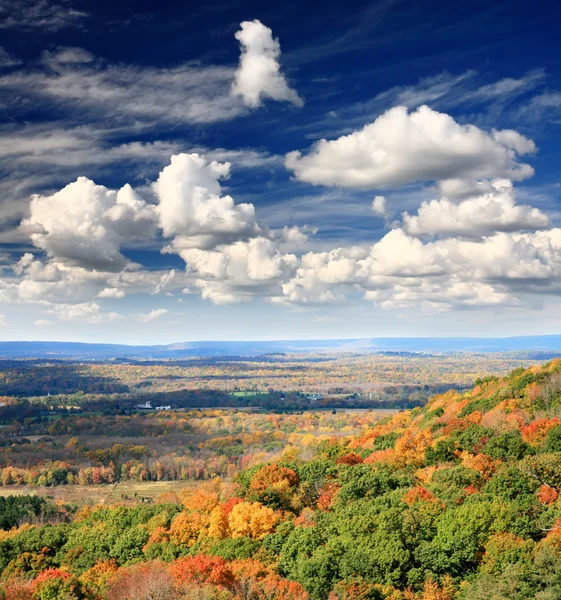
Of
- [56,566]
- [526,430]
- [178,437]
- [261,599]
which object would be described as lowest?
[178,437]

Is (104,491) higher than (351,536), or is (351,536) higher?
(351,536)

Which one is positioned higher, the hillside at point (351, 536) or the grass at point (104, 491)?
the hillside at point (351, 536)

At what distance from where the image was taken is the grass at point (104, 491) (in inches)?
4843

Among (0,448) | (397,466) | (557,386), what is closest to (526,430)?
(397,466)

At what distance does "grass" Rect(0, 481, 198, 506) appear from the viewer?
123 m

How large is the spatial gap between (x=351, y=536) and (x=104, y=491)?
105m

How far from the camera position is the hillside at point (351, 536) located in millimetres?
37531

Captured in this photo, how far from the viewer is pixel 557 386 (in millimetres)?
80875

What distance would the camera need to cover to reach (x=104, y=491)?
133 metres

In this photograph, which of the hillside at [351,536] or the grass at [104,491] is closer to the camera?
the hillside at [351,536]

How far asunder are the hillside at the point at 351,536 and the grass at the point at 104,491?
51998 millimetres

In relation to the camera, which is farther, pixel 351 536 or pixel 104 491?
pixel 104 491

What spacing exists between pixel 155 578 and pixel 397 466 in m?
36.8

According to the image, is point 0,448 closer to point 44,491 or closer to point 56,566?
point 44,491
